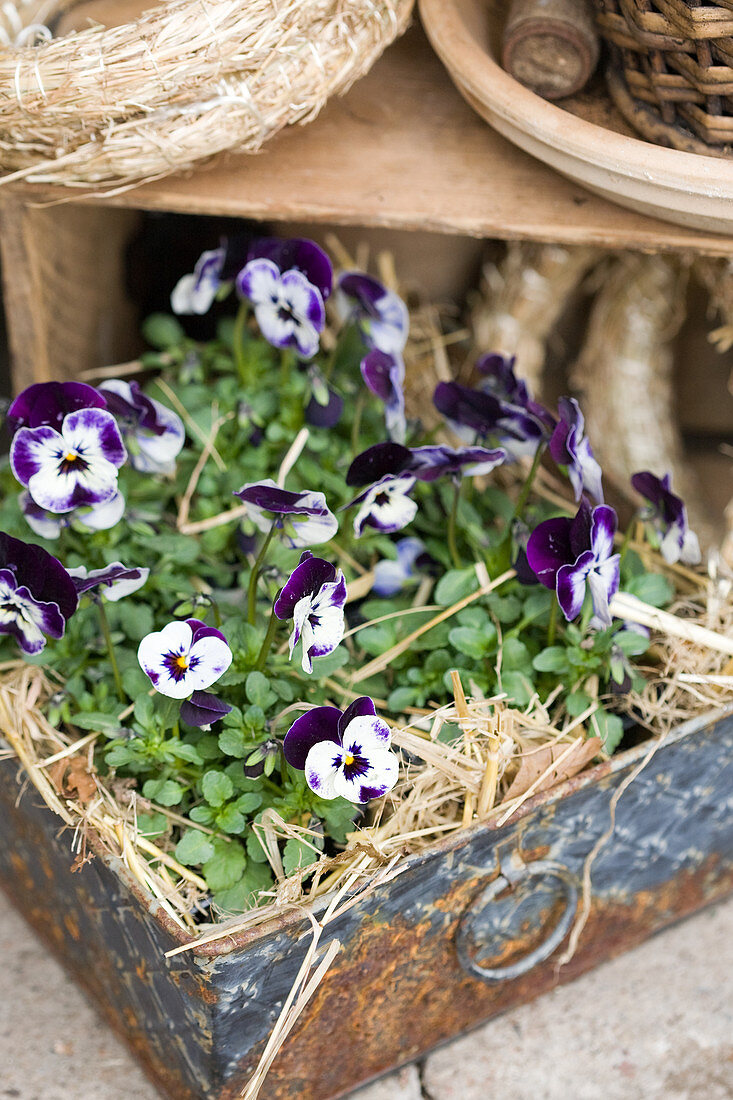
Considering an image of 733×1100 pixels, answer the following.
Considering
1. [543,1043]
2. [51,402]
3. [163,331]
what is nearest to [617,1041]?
[543,1043]

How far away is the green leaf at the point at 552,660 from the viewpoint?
974mm

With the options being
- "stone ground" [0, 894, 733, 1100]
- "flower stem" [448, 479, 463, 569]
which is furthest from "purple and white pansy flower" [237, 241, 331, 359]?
"stone ground" [0, 894, 733, 1100]

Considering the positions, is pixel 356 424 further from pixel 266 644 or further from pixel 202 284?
pixel 266 644

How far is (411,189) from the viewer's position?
3.50 feet

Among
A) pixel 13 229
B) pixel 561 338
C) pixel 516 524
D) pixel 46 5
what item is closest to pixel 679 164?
pixel 516 524

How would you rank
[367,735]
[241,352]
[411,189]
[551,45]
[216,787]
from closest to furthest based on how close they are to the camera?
[367,735], [216,787], [551,45], [411,189], [241,352]

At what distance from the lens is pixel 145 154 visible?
3.03ft

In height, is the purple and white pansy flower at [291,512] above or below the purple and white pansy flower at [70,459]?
below

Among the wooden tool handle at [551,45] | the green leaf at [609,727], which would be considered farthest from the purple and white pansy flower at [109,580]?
the wooden tool handle at [551,45]

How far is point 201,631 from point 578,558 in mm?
322

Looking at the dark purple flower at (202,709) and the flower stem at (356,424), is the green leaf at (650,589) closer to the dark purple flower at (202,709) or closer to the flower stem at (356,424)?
the flower stem at (356,424)

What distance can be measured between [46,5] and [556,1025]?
1321 mm

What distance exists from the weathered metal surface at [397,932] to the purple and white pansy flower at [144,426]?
1.10ft

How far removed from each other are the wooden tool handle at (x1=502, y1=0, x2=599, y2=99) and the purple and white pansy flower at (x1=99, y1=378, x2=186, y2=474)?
1.57 feet
